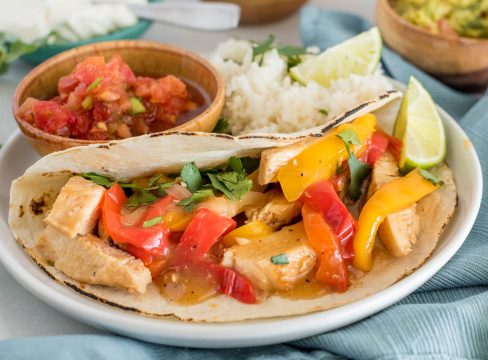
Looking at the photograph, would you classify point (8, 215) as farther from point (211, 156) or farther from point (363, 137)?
point (363, 137)

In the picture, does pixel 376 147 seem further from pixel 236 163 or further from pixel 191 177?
pixel 191 177

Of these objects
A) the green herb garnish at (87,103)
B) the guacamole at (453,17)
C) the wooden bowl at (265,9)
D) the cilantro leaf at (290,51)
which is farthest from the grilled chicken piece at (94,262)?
the wooden bowl at (265,9)

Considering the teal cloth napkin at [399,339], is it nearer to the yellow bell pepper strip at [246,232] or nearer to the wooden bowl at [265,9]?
the yellow bell pepper strip at [246,232]

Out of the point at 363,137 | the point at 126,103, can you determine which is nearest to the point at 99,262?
the point at 126,103

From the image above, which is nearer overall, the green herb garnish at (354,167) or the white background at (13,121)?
the white background at (13,121)

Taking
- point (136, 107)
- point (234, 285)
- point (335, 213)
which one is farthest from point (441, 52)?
point (234, 285)

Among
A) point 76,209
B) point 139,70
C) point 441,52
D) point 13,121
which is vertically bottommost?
point 13,121
